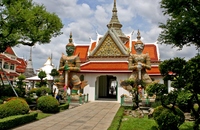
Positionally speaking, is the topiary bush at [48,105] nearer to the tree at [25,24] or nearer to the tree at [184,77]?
the tree at [25,24]

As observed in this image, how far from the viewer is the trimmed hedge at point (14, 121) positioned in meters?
8.31

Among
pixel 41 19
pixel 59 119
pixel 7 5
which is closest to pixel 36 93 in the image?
pixel 41 19

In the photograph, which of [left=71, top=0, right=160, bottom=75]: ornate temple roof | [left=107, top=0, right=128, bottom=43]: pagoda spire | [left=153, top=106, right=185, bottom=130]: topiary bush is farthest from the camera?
[left=107, top=0, right=128, bottom=43]: pagoda spire

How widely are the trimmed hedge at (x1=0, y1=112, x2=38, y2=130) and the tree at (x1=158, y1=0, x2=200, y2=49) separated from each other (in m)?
6.89

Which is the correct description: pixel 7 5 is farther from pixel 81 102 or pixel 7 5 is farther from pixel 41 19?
pixel 81 102

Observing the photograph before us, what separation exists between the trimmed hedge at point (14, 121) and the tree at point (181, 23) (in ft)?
22.6

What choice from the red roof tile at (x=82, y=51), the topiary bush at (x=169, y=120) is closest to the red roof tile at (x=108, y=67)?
the red roof tile at (x=82, y=51)

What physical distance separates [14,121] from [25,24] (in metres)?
7.09

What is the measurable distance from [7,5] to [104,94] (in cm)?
1323

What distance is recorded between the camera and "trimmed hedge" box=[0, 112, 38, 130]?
27.3 ft

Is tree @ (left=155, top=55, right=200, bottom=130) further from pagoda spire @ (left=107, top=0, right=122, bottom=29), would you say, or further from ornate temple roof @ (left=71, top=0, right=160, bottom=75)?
pagoda spire @ (left=107, top=0, right=122, bottom=29)

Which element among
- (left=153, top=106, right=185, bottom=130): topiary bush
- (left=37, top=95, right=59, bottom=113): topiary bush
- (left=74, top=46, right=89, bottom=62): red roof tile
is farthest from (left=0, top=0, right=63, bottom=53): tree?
(left=153, top=106, right=185, bottom=130): topiary bush

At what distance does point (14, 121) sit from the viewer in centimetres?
888

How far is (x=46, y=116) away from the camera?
1157 cm
